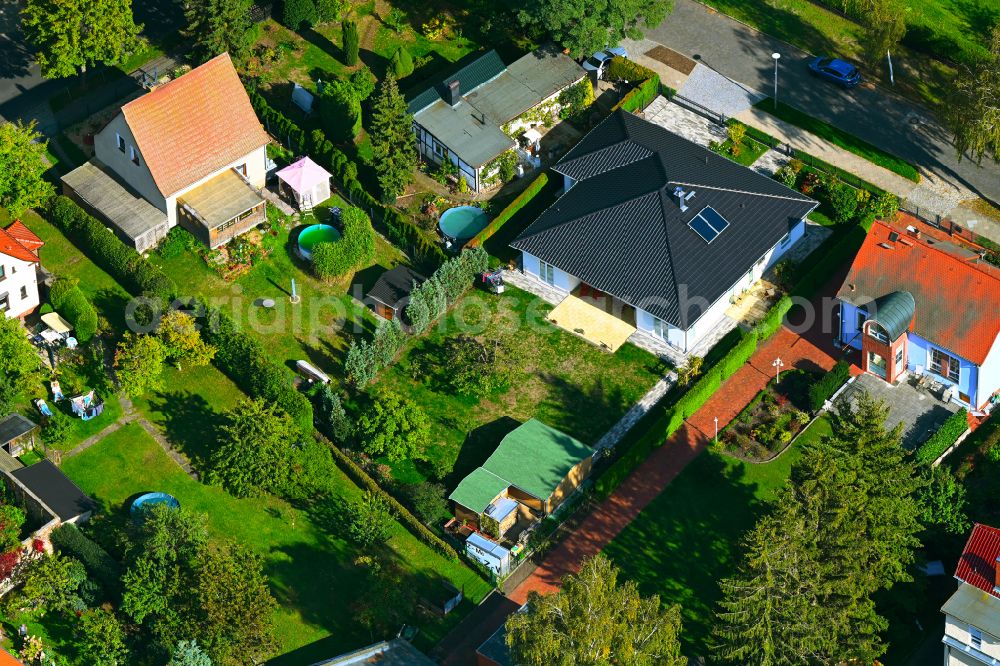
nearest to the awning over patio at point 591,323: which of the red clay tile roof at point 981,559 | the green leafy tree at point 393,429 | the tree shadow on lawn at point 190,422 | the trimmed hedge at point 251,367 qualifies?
the green leafy tree at point 393,429

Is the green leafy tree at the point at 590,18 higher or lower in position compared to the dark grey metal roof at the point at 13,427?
higher

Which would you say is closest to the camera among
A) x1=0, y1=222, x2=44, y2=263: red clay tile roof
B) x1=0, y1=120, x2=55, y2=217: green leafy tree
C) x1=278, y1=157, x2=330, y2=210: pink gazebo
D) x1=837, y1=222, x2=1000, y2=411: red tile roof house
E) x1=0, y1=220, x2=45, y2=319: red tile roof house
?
x1=837, y1=222, x2=1000, y2=411: red tile roof house

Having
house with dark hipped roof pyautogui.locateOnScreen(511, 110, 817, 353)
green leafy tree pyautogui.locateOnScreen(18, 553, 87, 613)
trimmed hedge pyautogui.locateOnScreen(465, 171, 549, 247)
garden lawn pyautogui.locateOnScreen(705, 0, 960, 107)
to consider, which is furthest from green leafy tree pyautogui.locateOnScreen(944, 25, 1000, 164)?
green leafy tree pyautogui.locateOnScreen(18, 553, 87, 613)

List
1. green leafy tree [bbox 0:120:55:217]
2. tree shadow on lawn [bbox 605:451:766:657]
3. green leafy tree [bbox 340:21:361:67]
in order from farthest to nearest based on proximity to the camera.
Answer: green leafy tree [bbox 340:21:361:67], green leafy tree [bbox 0:120:55:217], tree shadow on lawn [bbox 605:451:766:657]

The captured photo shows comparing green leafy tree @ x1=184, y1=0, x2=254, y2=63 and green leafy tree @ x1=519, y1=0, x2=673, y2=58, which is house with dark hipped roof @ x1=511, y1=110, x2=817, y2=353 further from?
green leafy tree @ x1=184, y1=0, x2=254, y2=63

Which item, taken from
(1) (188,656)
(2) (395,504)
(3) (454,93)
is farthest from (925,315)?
(1) (188,656)

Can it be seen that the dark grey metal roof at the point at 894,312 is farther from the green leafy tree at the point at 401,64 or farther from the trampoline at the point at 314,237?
the green leafy tree at the point at 401,64

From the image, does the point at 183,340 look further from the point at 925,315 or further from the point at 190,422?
the point at 925,315
